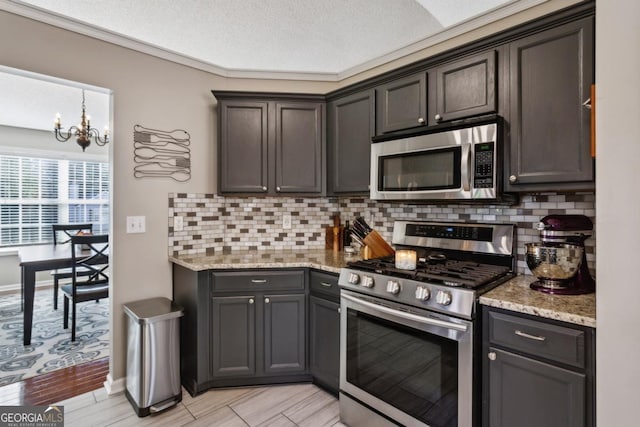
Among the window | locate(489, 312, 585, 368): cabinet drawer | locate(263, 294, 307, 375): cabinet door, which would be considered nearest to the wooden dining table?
locate(263, 294, 307, 375): cabinet door

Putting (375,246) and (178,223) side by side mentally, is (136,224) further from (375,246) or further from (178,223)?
(375,246)

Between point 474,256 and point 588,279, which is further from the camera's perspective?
point 474,256

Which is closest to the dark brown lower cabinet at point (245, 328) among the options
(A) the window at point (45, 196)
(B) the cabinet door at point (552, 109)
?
(B) the cabinet door at point (552, 109)

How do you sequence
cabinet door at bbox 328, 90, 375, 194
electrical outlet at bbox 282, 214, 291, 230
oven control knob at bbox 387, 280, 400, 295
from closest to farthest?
oven control knob at bbox 387, 280, 400, 295 → cabinet door at bbox 328, 90, 375, 194 → electrical outlet at bbox 282, 214, 291, 230

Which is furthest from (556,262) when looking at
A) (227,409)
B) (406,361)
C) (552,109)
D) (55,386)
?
(55,386)

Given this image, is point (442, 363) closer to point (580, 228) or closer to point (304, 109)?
point (580, 228)

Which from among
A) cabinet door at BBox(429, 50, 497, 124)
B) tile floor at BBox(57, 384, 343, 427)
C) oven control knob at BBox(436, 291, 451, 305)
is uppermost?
cabinet door at BBox(429, 50, 497, 124)

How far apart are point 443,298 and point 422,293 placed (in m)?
0.10

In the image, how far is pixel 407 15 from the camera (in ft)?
6.97

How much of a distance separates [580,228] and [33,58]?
321 centimetres

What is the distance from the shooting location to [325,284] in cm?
222

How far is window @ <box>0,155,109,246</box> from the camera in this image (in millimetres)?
5043

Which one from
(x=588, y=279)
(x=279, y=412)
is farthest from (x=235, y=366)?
(x=588, y=279)

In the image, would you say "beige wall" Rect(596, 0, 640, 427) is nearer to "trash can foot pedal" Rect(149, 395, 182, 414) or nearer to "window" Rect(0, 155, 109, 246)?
"trash can foot pedal" Rect(149, 395, 182, 414)
